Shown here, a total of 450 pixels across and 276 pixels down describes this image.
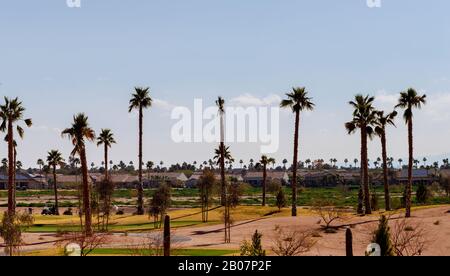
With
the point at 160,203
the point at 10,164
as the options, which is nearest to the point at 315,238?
the point at 160,203

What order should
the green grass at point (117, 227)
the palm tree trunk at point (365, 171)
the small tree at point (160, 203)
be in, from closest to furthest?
the palm tree trunk at point (365, 171) → the green grass at point (117, 227) → the small tree at point (160, 203)

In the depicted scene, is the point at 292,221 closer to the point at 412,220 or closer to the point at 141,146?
the point at 412,220

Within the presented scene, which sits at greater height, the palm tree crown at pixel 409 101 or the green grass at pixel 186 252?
the palm tree crown at pixel 409 101

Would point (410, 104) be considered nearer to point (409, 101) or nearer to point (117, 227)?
point (409, 101)

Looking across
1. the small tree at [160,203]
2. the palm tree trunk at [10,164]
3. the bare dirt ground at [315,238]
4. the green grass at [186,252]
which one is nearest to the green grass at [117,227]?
the small tree at [160,203]

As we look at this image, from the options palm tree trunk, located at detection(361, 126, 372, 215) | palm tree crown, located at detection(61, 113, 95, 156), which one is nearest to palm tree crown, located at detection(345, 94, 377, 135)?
palm tree trunk, located at detection(361, 126, 372, 215)

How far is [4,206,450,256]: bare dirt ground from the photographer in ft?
153

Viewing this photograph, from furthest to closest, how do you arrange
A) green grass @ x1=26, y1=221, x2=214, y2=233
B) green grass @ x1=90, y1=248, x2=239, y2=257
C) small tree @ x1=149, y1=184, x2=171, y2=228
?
1. small tree @ x1=149, y1=184, x2=171, y2=228
2. green grass @ x1=26, y1=221, x2=214, y2=233
3. green grass @ x1=90, y1=248, x2=239, y2=257

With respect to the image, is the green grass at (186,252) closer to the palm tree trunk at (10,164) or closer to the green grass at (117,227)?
the palm tree trunk at (10,164)

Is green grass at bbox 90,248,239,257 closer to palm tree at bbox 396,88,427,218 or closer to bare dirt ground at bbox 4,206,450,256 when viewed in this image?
bare dirt ground at bbox 4,206,450,256

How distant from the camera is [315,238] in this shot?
5156 centimetres

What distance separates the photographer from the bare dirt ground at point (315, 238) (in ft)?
153

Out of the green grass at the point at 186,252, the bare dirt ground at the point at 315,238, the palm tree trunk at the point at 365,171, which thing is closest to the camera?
the green grass at the point at 186,252
